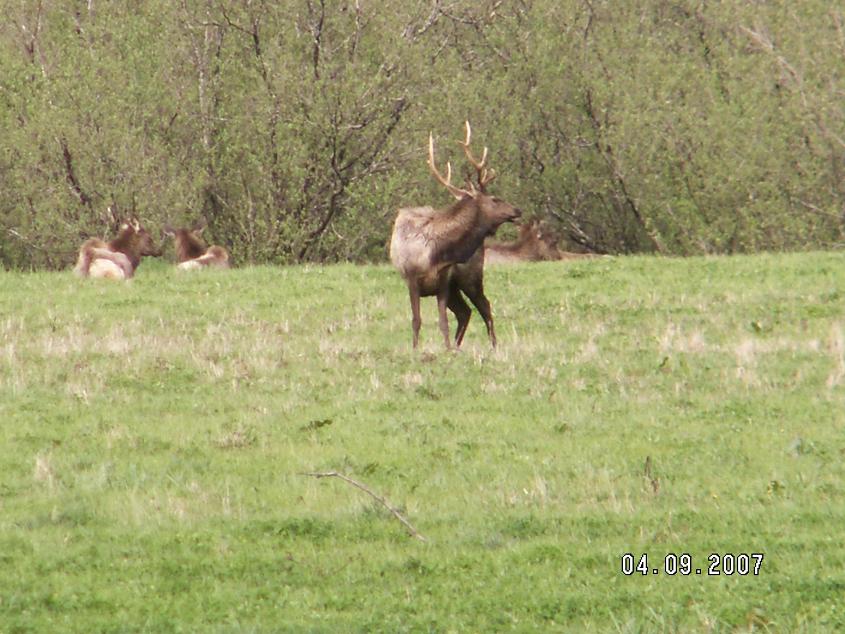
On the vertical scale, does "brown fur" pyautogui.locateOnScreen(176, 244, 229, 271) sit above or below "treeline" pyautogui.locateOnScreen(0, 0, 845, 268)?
below

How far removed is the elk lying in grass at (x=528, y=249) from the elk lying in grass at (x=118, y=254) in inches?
243

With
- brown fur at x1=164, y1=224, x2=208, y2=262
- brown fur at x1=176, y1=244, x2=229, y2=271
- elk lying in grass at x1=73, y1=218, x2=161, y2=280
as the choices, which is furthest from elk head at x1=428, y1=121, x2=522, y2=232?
brown fur at x1=164, y1=224, x2=208, y2=262

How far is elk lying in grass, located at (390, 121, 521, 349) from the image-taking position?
1592cm

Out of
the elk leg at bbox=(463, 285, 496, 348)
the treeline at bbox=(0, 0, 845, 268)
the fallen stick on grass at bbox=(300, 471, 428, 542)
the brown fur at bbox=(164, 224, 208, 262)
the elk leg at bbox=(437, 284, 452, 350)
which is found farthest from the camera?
the treeline at bbox=(0, 0, 845, 268)

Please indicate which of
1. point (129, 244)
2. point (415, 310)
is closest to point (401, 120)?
point (129, 244)

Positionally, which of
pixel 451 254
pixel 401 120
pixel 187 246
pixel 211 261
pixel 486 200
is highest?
pixel 401 120

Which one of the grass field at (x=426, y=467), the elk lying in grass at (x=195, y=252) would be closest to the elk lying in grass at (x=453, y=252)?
the grass field at (x=426, y=467)

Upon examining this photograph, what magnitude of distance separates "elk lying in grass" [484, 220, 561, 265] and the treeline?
2.59 metres

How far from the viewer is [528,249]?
27.2m

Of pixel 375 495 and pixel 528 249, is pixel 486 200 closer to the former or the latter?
pixel 375 495

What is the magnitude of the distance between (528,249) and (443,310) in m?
11.6

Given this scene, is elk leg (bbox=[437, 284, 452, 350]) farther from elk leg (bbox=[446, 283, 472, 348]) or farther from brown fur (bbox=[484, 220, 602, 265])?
brown fur (bbox=[484, 220, 602, 265])

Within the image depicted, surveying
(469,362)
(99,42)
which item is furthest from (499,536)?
(99,42)

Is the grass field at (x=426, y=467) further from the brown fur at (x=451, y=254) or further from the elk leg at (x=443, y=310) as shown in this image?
the brown fur at (x=451, y=254)
